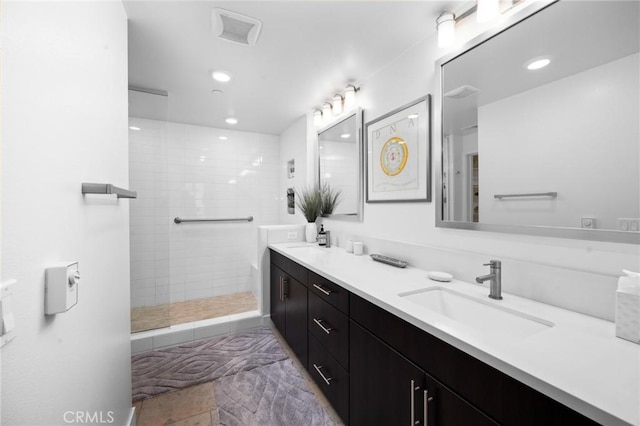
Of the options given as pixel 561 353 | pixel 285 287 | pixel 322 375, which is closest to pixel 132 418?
pixel 322 375

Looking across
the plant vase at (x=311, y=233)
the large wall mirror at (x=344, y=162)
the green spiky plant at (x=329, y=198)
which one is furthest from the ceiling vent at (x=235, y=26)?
the plant vase at (x=311, y=233)

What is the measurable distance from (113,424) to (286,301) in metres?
1.20

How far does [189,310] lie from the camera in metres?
2.97

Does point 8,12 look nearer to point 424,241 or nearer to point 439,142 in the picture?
point 439,142

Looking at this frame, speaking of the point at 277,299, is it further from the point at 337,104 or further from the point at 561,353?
the point at 561,353

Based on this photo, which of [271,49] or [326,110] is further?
[326,110]

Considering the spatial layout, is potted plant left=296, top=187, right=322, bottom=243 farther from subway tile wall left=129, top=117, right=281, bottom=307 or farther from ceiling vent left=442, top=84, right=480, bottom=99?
ceiling vent left=442, top=84, right=480, bottom=99

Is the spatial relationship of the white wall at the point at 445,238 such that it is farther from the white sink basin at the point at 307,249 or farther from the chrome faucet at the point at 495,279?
the white sink basin at the point at 307,249

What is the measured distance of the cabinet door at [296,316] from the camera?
5.93 ft

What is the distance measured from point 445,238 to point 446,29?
3.61 feet

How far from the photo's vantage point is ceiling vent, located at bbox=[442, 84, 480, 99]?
4.35 ft

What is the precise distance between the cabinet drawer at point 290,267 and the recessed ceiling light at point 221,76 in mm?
1514

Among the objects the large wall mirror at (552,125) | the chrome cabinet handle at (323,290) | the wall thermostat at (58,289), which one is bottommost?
the chrome cabinet handle at (323,290)

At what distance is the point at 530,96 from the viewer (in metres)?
1.08
